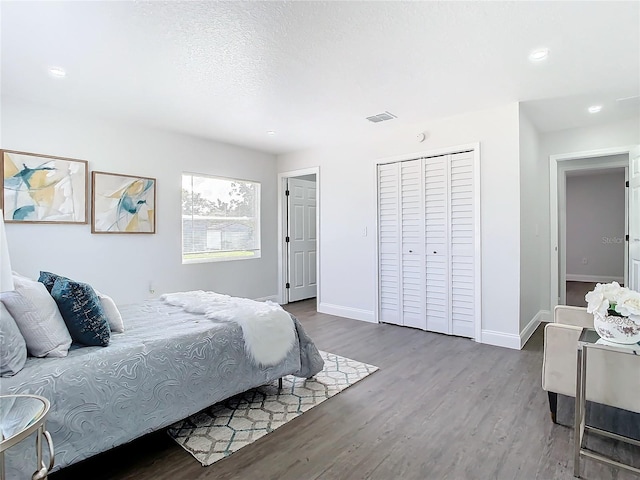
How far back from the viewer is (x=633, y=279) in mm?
3703

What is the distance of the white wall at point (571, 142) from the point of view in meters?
3.99

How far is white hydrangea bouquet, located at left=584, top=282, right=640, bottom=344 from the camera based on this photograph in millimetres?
1682

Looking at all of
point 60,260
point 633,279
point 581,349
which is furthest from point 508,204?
point 60,260

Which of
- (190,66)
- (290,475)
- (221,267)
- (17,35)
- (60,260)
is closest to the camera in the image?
(290,475)

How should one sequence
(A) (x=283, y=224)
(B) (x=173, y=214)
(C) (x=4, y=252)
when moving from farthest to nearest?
(A) (x=283, y=224), (B) (x=173, y=214), (C) (x=4, y=252)

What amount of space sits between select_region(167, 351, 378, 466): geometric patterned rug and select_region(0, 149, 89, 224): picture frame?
2.57 m

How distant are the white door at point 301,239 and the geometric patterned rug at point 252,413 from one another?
9.97 feet

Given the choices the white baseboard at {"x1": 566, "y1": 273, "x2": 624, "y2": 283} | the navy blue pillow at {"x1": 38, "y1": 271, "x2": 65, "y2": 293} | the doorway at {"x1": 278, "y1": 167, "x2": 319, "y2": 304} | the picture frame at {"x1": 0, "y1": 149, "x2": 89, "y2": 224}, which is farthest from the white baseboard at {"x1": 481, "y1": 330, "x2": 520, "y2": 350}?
the white baseboard at {"x1": 566, "y1": 273, "x2": 624, "y2": 283}

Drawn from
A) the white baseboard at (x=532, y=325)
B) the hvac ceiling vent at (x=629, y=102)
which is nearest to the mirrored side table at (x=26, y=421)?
the white baseboard at (x=532, y=325)

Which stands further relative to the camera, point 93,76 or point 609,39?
point 93,76

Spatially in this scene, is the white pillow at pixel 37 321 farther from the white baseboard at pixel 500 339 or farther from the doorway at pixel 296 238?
the doorway at pixel 296 238

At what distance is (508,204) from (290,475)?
3.14 metres

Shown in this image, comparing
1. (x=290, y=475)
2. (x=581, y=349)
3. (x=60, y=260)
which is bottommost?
(x=290, y=475)

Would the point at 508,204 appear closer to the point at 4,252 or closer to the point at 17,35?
the point at 4,252
